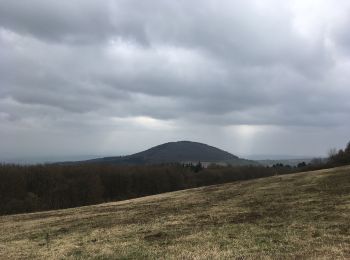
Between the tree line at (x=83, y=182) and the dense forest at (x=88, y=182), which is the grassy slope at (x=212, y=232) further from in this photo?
the tree line at (x=83, y=182)

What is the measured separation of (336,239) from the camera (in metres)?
12.8

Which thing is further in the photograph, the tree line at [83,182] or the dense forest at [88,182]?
the tree line at [83,182]

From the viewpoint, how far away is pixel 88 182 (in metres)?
112

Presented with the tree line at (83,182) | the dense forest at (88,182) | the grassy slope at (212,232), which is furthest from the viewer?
the tree line at (83,182)

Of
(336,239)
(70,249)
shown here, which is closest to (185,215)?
(70,249)

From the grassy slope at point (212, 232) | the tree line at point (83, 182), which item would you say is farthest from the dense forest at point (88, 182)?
the grassy slope at point (212, 232)

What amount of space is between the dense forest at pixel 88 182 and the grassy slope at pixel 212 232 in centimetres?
5718

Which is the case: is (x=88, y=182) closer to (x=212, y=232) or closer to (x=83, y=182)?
(x=83, y=182)

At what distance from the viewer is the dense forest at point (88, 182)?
92.5m

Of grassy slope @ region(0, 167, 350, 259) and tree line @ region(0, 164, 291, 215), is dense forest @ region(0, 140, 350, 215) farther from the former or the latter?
grassy slope @ region(0, 167, 350, 259)

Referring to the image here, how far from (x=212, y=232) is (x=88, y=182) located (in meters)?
100

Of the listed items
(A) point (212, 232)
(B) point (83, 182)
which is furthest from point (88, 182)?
(A) point (212, 232)

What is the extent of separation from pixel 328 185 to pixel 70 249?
17327mm

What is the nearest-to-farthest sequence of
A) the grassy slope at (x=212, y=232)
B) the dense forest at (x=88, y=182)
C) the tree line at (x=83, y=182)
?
the grassy slope at (x=212, y=232) < the dense forest at (x=88, y=182) < the tree line at (x=83, y=182)
